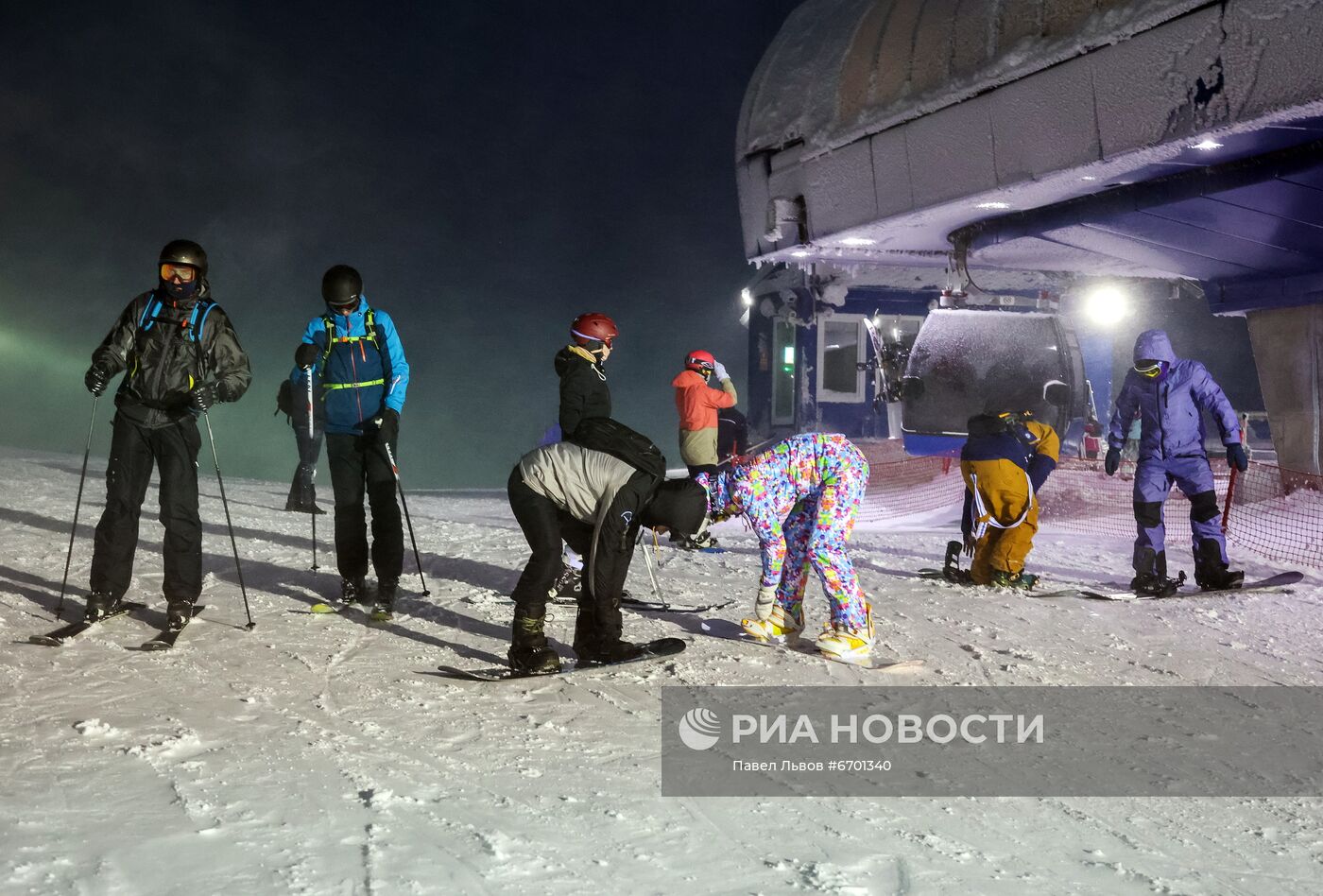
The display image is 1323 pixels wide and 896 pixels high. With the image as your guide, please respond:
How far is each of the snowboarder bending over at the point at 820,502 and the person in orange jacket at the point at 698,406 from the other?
3.70m

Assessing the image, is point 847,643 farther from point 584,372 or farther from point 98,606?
point 98,606

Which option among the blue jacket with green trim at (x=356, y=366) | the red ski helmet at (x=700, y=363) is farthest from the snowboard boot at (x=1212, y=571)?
the blue jacket with green trim at (x=356, y=366)

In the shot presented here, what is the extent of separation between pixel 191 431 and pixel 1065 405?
9.96m

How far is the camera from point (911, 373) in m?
12.6

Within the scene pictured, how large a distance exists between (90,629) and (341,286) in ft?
6.44

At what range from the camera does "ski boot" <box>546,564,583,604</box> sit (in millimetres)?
6164

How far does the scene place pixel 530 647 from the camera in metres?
4.46

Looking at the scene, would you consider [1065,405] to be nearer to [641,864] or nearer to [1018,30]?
[1018,30]

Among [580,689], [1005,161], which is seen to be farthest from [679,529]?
[1005,161]

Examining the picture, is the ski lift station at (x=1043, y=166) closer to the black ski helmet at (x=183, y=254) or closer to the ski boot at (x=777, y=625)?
the ski boot at (x=777, y=625)

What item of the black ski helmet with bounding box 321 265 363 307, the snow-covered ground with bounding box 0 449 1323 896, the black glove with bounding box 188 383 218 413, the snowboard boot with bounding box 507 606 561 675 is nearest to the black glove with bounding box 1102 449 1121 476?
the snow-covered ground with bounding box 0 449 1323 896

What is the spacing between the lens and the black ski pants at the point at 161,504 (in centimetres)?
498

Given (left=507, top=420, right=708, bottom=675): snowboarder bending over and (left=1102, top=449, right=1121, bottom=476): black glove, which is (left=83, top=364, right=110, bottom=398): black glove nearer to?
(left=507, top=420, right=708, bottom=675): snowboarder bending over

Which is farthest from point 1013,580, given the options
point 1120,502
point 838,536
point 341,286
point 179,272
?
point 1120,502
